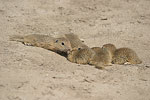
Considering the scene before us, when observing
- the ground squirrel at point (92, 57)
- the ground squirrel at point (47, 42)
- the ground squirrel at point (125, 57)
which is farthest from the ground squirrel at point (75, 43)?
the ground squirrel at point (125, 57)

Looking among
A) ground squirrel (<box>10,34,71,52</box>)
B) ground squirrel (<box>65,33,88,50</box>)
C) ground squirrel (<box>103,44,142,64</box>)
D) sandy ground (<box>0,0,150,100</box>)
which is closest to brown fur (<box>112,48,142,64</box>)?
ground squirrel (<box>103,44,142,64</box>)

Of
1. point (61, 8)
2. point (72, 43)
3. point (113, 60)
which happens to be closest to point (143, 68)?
point (113, 60)

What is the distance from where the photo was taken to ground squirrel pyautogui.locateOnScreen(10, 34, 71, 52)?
786 cm

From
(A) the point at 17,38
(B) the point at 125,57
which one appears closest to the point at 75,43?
(B) the point at 125,57

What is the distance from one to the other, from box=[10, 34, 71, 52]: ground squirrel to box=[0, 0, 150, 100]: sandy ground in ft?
0.90

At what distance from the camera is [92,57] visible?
7.10 metres

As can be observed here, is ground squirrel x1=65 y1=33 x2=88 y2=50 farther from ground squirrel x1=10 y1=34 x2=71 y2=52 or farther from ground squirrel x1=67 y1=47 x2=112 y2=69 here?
ground squirrel x1=67 y1=47 x2=112 y2=69

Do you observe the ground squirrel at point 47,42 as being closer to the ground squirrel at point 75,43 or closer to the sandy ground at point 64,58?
the ground squirrel at point 75,43

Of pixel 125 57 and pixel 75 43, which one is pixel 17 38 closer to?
pixel 75 43

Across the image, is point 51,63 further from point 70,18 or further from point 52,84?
point 70,18

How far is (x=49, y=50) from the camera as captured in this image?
796 cm

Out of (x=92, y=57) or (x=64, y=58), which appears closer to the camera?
(x=92, y=57)

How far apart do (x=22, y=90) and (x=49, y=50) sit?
2579 millimetres

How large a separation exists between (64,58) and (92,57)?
73 centimetres
